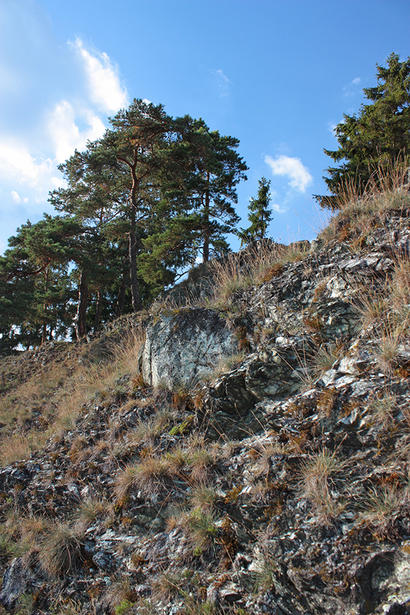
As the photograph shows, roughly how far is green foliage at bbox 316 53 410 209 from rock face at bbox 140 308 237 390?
9.69m

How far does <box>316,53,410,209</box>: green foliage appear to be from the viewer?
14172mm

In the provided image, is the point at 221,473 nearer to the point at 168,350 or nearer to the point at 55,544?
the point at 55,544

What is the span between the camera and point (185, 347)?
5.89m

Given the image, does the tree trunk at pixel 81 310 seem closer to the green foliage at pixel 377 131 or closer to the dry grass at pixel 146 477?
the green foliage at pixel 377 131

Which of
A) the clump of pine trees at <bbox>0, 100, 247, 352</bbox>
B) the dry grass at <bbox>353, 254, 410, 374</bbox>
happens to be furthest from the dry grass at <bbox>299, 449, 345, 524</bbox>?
the clump of pine trees at <bbox>0, 100, 247, 352</bbox>

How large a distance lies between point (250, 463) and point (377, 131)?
16.1m

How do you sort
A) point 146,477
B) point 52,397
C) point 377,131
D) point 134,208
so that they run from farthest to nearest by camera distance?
point 134,208 → point 377,131 → point 52,397 → point 146,477

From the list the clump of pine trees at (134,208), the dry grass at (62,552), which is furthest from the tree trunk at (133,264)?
the dry grass at (62,552)

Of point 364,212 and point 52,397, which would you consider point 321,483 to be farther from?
point 52,397

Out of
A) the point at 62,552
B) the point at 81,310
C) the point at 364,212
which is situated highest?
the point at 81,310

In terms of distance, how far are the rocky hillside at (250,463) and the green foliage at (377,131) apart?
9.74 meters

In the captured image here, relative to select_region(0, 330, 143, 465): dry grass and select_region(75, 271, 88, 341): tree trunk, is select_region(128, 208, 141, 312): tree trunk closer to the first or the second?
select_region(75, 271, 88, 341): tree trunk

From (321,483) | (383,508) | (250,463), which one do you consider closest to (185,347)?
(250,463)

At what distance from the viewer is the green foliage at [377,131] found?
46.5 ft
